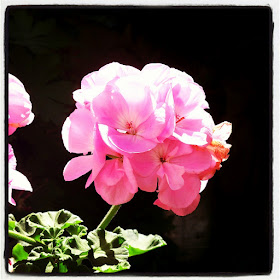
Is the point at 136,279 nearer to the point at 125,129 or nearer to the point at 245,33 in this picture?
the point at 125,129

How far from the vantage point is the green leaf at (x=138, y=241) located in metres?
0.88

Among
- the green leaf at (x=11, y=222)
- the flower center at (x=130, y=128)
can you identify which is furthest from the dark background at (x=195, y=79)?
the flower center at (x=130, y=128)

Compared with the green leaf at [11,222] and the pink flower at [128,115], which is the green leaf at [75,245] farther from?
the pink flower at [128,115]

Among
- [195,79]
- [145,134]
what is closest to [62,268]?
[145,134]

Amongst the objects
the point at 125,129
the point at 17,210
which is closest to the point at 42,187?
the point at 17,210

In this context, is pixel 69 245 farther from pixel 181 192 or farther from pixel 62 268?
pixel 181 192

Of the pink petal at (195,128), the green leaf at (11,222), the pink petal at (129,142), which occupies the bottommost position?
the green leaf at (11,222)

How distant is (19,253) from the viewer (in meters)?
0.84

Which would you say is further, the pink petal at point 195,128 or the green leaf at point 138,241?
the green leaf at point 138,241

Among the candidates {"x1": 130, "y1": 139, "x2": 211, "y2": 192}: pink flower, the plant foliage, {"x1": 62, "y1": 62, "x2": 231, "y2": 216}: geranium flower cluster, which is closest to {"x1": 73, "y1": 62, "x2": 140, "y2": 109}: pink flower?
{"x1": 62, "y1": 62, "x2": 231, "y2": 216}: geranium flower cluster

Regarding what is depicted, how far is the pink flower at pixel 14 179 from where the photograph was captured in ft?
2.71

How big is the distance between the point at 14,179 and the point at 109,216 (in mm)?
148

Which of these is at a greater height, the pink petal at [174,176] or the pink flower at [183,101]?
the pink flower at [183,101]

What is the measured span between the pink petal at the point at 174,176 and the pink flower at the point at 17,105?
0.22 metres
